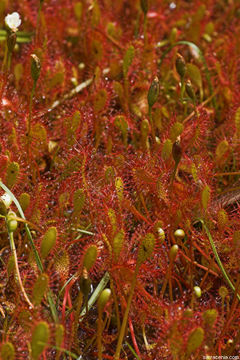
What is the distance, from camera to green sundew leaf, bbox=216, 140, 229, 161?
139 cm

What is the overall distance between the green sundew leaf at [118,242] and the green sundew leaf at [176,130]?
14.1 inches

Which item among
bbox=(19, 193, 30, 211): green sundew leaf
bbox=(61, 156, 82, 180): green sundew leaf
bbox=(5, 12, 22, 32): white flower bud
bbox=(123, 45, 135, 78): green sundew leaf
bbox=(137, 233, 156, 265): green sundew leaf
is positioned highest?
bbox=(5, 12, 22, 32): white flower bud

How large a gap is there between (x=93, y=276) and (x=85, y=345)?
167 millimetres

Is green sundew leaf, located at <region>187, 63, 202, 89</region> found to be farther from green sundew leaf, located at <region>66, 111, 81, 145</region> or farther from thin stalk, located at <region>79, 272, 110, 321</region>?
thin stalk, located at <region>79, 272, 110, 321</region>

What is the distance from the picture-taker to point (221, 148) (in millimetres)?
1404

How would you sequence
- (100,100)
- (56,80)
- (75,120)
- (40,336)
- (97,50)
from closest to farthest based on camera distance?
(40,336) < (75,120) < (100,100) < (56,80) < (97,50)

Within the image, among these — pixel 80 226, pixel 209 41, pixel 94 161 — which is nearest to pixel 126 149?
pixel 94 161

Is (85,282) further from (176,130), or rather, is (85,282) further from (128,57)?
(128,57)

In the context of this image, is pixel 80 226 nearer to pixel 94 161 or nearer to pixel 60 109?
pixel 94 161

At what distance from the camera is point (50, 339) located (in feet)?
3.00

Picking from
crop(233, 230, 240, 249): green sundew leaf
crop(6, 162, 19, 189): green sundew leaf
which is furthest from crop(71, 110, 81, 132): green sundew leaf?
crop(233, 230, 240, 249): green sundew leaf

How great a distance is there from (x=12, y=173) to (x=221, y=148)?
563 millimetres

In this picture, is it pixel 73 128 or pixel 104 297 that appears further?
pixel 73 128

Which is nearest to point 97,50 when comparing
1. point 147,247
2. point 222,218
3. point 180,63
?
point 180,63
